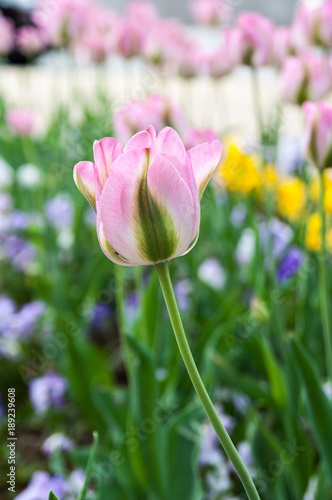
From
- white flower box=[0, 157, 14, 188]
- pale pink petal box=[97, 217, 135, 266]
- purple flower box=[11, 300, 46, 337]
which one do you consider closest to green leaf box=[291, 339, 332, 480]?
pale pink petal box=[97, 217, 135, 266]

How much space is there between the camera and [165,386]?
873 mm

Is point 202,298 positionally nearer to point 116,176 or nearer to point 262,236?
point 262,236

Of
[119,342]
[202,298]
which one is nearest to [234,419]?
[202,298]

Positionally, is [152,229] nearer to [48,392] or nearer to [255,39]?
[255,39]

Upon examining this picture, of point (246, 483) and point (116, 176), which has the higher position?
point (116, 176)

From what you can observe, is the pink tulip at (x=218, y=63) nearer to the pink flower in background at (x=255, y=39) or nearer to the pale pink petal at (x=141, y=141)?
the pink flower in background at (x=255, y=39)

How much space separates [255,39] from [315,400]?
56cm

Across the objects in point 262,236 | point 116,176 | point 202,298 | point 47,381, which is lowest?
point 47,381

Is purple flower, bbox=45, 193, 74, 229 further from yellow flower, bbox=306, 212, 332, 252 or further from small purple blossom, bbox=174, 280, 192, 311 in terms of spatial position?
yellow flower, bbox=306, 212, 332, 252

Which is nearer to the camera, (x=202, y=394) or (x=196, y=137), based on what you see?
(x=202, y=394)

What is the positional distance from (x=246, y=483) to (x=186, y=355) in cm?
7

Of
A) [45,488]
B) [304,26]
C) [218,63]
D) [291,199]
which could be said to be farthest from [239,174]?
[45,488]

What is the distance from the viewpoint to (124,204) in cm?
29

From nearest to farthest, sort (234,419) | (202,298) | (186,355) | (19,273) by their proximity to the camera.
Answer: (186,355) < (234,419) < (202,298) < (19,273)
